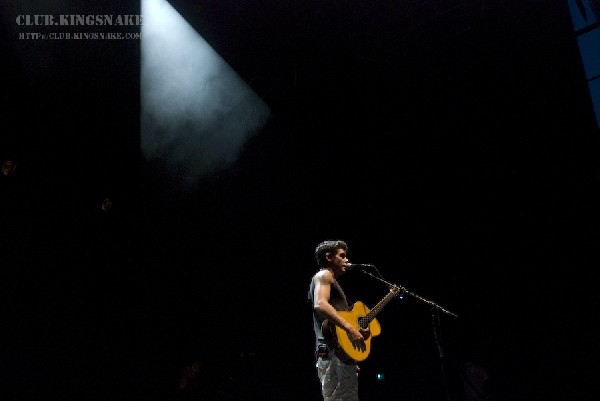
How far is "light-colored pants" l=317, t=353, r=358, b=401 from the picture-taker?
2666mm

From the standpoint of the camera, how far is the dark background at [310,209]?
5832 mm

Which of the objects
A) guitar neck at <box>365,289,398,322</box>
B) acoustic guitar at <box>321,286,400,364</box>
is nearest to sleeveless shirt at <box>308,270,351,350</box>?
acoustic guitar at <box>321,286,400,364</box>

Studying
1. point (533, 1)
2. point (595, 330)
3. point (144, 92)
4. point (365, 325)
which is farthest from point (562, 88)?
point (144, 92)

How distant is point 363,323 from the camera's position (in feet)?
9.94

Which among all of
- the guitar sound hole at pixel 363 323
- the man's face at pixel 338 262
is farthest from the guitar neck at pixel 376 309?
the man's face at pixel 338 262

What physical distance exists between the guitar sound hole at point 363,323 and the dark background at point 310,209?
3.72 m

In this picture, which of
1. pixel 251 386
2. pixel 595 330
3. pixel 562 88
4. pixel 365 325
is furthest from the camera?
pixel 251 386

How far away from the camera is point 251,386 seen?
657 cm

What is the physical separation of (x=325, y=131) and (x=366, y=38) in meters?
1.37

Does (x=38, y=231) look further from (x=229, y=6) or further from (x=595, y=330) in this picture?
(x=595, y=330)

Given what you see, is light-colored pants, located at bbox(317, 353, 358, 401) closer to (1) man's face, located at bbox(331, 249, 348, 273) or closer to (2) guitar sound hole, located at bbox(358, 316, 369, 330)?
(2) guitar sound hole, located at bbox(358, 316, 369, 330)

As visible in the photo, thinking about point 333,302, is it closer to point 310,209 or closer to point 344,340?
point 344,340

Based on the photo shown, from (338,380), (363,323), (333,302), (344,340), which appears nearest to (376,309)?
(363,323)

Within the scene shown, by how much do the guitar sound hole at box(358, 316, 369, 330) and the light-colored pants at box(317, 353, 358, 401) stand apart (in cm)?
31
